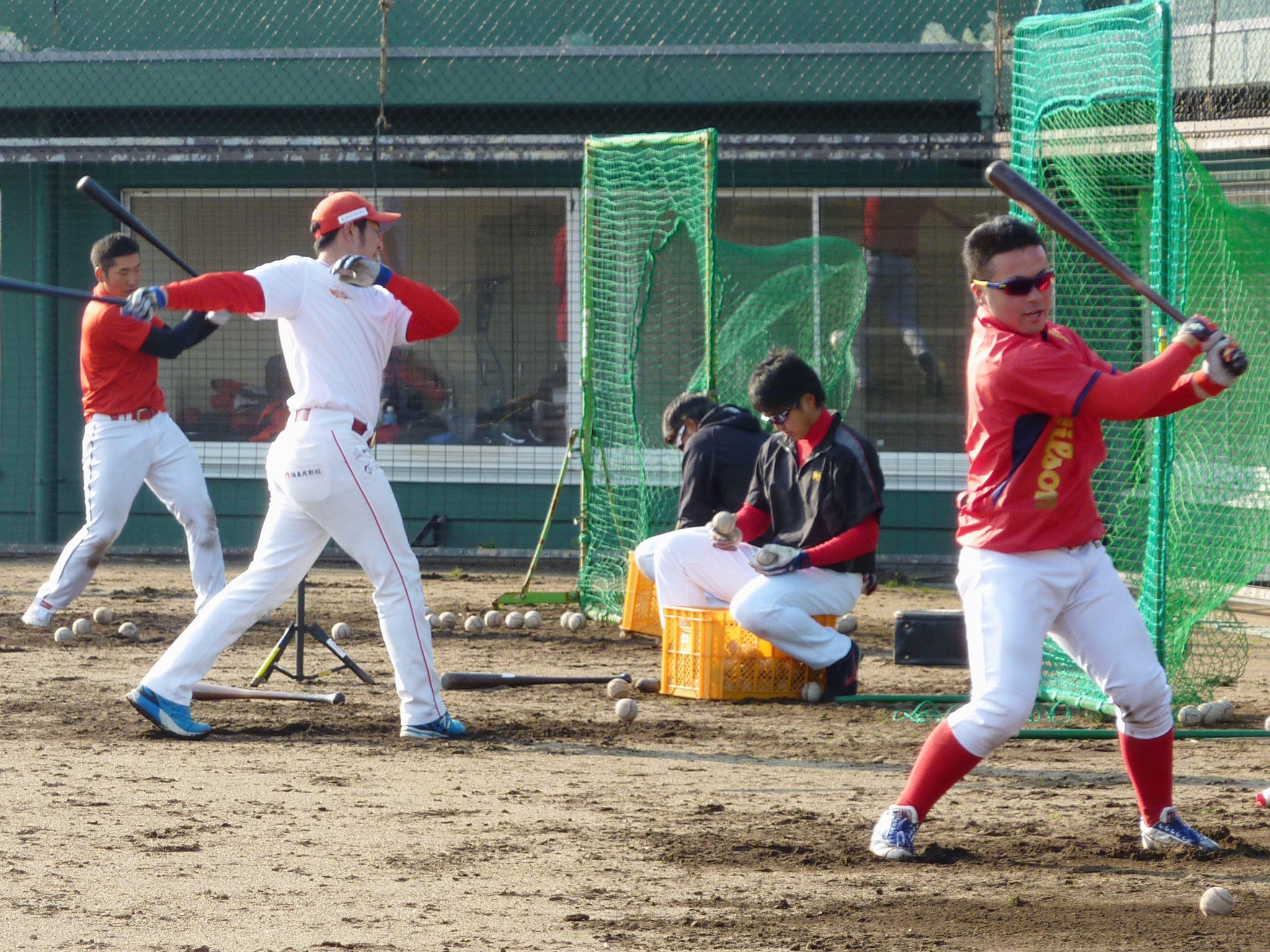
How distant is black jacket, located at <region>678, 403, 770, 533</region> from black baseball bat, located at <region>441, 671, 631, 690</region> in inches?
39.9

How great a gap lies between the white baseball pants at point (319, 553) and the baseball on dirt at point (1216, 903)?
3177 mm

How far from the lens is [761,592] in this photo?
711cm

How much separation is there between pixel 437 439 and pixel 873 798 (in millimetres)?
8736

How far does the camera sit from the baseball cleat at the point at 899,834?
4582 mm

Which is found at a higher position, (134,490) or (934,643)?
(134,490)

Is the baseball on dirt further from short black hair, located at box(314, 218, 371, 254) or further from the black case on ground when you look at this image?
the black case on ground

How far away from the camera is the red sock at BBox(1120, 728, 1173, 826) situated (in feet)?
15.2

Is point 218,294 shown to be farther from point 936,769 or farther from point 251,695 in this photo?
point 936,769

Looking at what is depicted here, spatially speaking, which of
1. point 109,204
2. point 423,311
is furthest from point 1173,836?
point 109,204

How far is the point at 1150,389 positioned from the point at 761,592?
3072 mm

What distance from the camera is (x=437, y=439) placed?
1372cm

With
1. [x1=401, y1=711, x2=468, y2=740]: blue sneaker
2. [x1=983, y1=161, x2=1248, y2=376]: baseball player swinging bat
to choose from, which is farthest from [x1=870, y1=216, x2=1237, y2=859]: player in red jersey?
[x1=401, y1=711, x2=468, y2=740]: blue sneaker

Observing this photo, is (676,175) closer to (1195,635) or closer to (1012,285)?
(1195,635)

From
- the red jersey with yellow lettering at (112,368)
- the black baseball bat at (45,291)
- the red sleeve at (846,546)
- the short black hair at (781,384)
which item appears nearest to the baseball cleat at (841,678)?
the red sleeve at (846,546)
